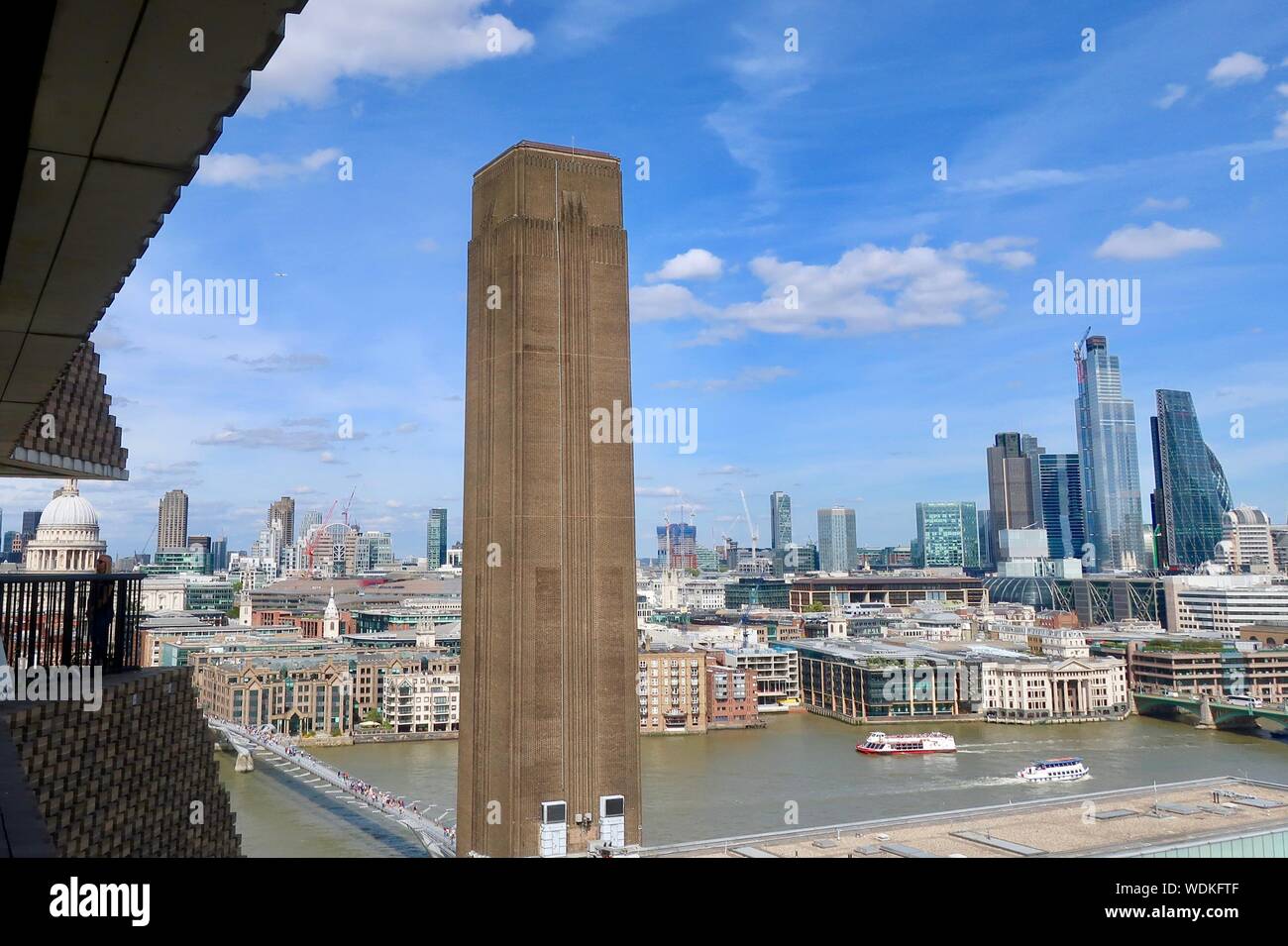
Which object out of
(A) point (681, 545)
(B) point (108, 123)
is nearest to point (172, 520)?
(A) point (681, 545)

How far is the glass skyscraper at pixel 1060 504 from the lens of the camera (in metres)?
135

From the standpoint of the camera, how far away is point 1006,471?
136 metres

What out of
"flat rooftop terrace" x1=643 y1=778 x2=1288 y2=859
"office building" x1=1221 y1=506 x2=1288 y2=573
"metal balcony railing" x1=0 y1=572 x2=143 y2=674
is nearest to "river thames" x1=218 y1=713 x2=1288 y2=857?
"flat rooftop terrace" x1=643 y1=778 x2=1288 y2=859

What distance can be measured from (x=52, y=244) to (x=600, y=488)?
735 inches

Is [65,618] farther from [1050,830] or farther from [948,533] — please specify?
[948,533]

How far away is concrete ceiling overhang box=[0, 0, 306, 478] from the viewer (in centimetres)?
178

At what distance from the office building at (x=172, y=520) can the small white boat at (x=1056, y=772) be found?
13359 centimetres

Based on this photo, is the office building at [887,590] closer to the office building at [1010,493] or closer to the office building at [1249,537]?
the office building at [1249,537]

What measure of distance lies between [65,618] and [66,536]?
36082 millimetres

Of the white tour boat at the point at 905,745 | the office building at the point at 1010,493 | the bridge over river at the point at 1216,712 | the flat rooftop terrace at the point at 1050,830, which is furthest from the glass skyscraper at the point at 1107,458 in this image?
the flat rooftop terrace at the point at 1050,830

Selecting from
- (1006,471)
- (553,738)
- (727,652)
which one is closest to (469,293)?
(553,738)

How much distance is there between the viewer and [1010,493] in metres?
135
